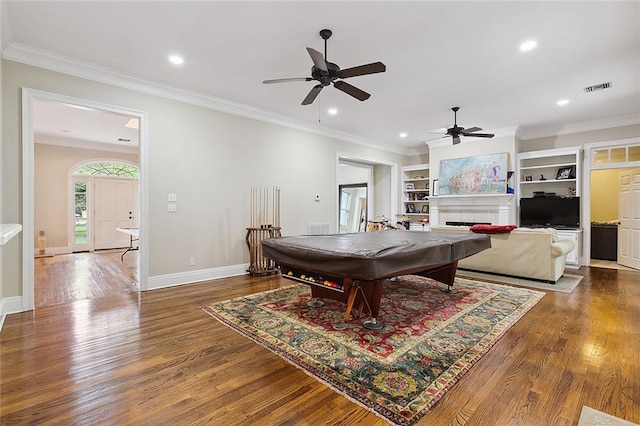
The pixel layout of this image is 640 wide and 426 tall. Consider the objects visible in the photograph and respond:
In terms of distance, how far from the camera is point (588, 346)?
240 cm

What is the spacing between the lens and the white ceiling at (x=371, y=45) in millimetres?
2604

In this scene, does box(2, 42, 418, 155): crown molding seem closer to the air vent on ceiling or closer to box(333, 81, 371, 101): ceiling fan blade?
box(333, 81, 371, 101): ceiling fan blade

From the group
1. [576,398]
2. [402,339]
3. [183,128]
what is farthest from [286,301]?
[183,128]

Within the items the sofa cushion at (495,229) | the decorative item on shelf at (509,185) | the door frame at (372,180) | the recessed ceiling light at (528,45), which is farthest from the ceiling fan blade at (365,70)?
the decorative item on shelf at (509,185)

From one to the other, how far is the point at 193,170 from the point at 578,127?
7.27 meters

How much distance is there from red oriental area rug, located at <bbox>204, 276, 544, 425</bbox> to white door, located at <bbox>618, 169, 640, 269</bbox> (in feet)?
10.9

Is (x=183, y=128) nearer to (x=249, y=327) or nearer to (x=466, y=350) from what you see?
(x=249, y=327)

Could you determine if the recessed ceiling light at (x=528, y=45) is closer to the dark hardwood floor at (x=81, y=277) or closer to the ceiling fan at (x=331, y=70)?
the ceiling fan at (x=331, y=70)

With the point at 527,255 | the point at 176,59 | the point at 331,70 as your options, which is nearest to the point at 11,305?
the point at 176,59

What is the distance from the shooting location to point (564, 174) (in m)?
6.17

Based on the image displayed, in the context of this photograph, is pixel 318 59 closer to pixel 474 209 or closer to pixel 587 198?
pixel 474 209

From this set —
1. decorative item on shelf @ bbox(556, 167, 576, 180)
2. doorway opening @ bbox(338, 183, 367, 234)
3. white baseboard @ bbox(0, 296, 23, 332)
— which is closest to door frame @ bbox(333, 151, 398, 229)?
doorway opening @ bbox(338, 183, 367, 234)

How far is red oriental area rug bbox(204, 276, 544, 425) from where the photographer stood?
1815 millimetres

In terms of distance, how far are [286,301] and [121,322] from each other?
1613 mm
